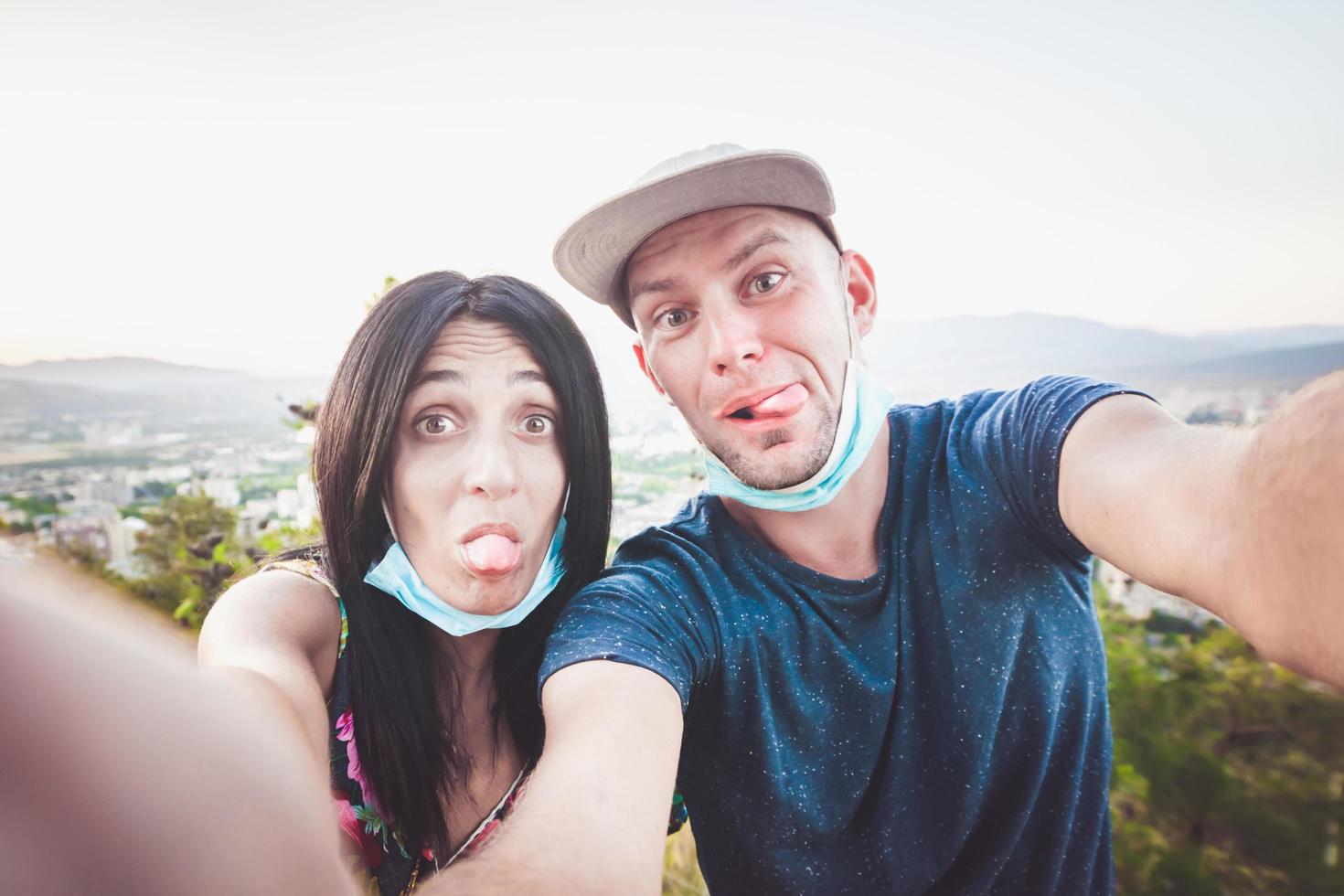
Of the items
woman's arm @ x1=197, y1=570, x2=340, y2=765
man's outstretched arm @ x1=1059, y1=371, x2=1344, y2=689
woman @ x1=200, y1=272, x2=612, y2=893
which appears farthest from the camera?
woman @ x1=200, y1=272, x2=612, y2=893

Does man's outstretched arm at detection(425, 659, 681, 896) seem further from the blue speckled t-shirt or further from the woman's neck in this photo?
the woman's neck

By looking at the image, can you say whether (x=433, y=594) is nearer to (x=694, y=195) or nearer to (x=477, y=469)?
(x=477, y=469)

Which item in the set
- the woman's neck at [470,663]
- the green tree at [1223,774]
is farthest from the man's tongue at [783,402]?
the green tree at [1223,774]

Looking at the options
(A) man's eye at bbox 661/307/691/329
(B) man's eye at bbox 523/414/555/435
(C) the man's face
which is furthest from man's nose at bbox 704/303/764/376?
(B) man's eye at bbox 523/414/555/435

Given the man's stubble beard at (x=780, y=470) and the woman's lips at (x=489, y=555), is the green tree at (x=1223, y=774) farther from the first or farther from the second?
the woman's lips at (x=489, y=555)

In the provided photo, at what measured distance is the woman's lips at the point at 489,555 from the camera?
1.70 metres

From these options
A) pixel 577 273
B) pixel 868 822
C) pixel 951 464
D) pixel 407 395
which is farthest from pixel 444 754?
pixel 951 464

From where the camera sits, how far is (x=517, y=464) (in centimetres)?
180

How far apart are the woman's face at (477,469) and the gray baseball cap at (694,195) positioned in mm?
430

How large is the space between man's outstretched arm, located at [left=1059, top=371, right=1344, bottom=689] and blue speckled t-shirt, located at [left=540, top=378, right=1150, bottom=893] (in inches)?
11.2

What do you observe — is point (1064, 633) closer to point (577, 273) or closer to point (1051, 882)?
point (1051, 882)

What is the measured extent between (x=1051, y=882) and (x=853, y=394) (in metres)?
1.49

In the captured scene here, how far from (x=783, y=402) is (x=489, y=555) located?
37.0 inches

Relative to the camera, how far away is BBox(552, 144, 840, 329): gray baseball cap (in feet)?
6.09
